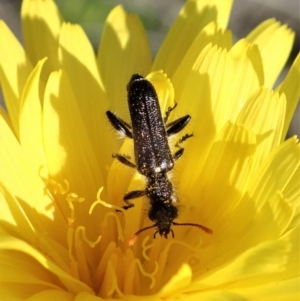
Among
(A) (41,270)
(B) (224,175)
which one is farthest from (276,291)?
(A) (41,270)

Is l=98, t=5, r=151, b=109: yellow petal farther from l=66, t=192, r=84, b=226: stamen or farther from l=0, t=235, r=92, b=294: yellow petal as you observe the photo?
l=0, t=235, r=92, b=294: yellow petal

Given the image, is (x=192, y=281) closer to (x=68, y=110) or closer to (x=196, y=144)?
(x=196, y=144)

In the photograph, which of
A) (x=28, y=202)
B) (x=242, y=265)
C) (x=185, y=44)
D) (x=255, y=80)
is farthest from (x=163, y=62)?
(x=242, y=265)

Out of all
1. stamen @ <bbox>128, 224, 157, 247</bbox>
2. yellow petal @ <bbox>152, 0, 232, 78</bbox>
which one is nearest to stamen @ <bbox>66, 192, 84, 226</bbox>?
stamen @ <bbox>128, 224, 157, 247</bbox>

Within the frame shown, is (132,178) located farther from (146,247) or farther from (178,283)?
(178,283)

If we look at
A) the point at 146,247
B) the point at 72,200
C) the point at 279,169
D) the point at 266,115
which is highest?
the point at 266,115
